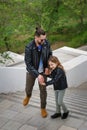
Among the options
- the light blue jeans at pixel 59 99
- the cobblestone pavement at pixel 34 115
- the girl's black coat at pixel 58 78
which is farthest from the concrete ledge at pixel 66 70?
the girl's black coat at pixel 58 78

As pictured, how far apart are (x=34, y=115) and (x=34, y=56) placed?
1.33 m

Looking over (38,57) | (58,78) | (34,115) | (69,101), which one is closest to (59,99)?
(58,78)

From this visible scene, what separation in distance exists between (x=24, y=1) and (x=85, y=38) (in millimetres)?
8477

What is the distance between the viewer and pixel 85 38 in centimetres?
2138

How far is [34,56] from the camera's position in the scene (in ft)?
18.1

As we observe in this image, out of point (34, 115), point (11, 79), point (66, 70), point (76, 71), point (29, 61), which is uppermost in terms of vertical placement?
point (29, 61)

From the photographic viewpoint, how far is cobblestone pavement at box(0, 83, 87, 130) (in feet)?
17.5

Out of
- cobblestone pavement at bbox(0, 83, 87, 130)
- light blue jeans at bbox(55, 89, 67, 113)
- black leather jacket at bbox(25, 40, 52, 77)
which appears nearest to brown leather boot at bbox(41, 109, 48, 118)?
cobblestone pavement at bbox(0, 83, 87, 130)

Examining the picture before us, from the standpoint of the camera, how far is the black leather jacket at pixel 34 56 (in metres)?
5.47

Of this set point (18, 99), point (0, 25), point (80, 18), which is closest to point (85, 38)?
point (80, 18)

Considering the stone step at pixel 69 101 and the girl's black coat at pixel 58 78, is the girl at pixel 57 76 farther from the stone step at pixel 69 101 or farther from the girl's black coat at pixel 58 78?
the stone step at pixel 69 101

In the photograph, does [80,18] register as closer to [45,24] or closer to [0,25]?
[45,24]

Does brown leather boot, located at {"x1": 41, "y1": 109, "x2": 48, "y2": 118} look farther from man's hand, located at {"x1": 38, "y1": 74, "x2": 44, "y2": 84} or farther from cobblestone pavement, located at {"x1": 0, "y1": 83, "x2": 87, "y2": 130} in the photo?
man's hand, located at {"x1": 38, "y1": 74, "x2": 44, "y2": 84}

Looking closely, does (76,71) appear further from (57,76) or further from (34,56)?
(57,76)
